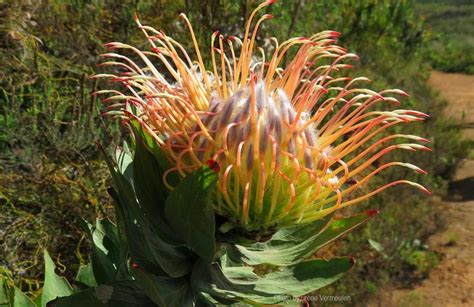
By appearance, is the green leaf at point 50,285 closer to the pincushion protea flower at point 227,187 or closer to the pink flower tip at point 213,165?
the pincushion protea flower at point 227,187

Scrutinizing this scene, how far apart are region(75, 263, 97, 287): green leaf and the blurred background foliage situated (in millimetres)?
876

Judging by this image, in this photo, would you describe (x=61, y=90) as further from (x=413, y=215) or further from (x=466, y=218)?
(x=466, y=218)

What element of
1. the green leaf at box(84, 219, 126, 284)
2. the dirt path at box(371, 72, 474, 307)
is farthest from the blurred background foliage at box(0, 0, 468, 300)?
the green leaf at box(84, 219, 126, 284)

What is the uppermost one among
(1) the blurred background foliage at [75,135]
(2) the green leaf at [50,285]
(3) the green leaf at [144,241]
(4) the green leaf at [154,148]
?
(4) the green leaf at [154,148]

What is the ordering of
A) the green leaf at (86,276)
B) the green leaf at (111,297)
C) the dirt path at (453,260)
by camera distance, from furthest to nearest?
1. the dirt path at (453,260)
2. the green leaf at (86,276)
3. the green leaf at (111,297)

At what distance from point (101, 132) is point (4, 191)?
0.73m

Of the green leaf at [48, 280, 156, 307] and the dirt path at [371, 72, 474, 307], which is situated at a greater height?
the green leaf at [48, 280, 156, 307]

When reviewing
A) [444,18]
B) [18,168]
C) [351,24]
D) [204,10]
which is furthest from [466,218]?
[444,18]

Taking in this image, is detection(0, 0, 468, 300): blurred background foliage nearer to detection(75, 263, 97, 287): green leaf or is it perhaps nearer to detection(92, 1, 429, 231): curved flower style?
detection(75, 263, 97, 287): green leaf

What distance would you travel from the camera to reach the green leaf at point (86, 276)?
4.63 ft

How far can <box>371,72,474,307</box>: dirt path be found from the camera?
5469mm

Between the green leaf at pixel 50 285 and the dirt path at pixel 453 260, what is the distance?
433cm

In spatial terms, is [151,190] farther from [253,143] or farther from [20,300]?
[20,300]

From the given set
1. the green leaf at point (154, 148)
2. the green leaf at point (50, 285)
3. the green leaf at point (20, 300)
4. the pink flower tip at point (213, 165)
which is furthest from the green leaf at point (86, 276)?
the pink flower tip at point (213, 165)
